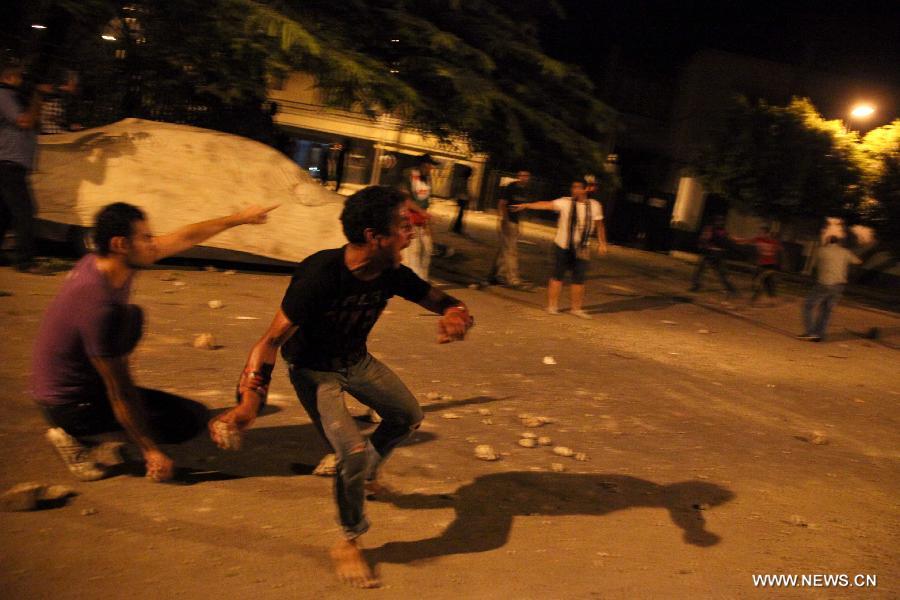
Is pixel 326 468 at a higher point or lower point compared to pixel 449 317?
lower

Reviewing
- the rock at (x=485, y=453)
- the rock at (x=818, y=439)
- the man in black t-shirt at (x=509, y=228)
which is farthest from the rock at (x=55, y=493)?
the man in black t-shirt at (x=509, y=228)

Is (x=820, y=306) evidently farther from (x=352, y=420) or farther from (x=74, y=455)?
(x=74, y=455)

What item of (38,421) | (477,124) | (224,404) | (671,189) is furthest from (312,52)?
(671,189)

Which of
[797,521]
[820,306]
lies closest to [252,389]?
[797,521]

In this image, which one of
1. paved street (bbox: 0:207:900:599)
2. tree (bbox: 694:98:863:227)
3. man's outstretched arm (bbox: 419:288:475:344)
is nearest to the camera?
paved street (bbox: 0:207:900:599)

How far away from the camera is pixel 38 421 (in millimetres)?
4875

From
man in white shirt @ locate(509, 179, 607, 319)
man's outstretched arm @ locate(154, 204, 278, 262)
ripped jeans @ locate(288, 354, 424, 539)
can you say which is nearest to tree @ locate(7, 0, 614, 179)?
man in white shirt @ locate(509, 179, 607, 319)

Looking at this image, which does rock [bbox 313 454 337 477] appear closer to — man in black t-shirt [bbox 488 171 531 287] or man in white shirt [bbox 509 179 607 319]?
man in white shirt [bbox 509 179 607 319]

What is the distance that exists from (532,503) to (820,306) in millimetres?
9058

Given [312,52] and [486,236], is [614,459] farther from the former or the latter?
[486,236]

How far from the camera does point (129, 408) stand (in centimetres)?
389

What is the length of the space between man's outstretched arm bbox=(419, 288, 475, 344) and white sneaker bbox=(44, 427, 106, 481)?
1.88 m

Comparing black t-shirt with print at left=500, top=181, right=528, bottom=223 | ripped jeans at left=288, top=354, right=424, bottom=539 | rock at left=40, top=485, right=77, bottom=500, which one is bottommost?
rock at left=40, top=485, right=77, bottom=500

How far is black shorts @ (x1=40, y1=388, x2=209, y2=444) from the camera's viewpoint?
4.06 metres
